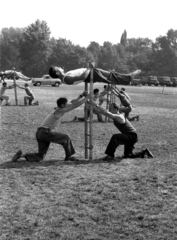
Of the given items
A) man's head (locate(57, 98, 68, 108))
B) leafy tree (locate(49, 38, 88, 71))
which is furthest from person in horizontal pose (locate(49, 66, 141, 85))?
leafy tree (locate(49, 38, 88, 71))

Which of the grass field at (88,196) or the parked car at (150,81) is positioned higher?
the grass field at (88,196)

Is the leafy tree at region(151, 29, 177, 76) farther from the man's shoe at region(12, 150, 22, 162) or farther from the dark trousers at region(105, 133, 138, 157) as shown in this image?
the man's shoe at region(12, 150, 22, 162)

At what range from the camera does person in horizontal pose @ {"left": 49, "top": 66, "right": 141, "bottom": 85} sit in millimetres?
10195

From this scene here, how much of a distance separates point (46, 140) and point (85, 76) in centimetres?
199

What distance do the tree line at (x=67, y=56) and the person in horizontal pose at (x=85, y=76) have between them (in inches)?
3747

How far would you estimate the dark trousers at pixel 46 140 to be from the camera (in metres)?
10.8

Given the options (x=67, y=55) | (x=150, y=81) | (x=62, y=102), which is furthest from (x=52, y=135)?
(x=67, y=55)

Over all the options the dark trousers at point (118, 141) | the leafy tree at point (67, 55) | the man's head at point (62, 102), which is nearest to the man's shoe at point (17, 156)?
the man's head at point (62, 102)

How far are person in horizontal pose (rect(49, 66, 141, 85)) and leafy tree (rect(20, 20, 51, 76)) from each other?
3876 inches

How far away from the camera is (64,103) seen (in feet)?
35.2

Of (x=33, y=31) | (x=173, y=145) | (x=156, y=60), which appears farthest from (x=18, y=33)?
(x=173, y=145)

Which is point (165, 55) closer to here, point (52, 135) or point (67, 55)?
point (67, 55)

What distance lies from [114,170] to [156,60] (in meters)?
106

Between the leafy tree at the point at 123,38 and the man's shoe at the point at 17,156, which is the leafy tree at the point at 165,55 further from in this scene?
the man's shoe at the point at 17,156
